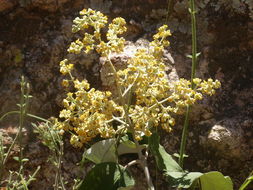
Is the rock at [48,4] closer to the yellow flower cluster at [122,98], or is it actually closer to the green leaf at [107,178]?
the yellow flower cluster at [122,98]

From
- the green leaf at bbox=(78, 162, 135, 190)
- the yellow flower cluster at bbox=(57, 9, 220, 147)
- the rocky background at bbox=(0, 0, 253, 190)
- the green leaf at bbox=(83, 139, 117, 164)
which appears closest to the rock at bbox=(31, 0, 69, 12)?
the rocky background at bbox=(0, 0, 253, 190)

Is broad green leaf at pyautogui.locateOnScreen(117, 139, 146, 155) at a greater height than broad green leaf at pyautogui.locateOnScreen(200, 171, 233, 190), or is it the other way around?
broad green leaf at pyautogui.locateOnScreen(117, 139, 146, 155)

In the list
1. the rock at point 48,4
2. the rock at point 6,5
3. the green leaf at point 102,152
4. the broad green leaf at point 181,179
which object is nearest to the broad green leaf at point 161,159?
the broad green leaf at point 181,179

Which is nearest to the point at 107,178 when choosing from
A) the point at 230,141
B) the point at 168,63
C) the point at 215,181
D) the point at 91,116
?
the point at 91,116

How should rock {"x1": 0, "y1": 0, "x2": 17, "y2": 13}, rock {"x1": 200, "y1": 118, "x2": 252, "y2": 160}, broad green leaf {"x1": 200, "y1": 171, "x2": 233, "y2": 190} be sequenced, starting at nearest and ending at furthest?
broad green leaf {"x1": 200, "y1": 171, "x2": 233, "y2": 190}
rock {"x1": 200, "y1": 118, "x2": 252, "y2": 160}
rock {"x1": 0, "y1": 0, "x2": 17, "y2": 13}

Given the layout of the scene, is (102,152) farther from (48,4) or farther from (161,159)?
(48,4)

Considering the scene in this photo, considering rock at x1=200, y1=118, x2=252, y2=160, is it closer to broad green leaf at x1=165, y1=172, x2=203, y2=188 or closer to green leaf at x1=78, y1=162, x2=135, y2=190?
broad green leaf at x1=165, y1=172, x2=203, y2=188
